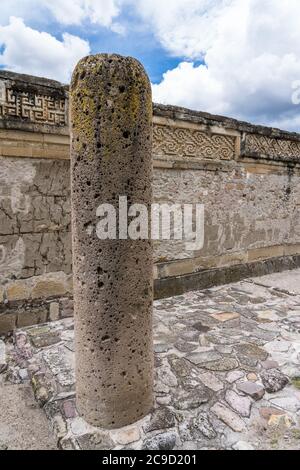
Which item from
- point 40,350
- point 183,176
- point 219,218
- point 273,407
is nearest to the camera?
point 273,407

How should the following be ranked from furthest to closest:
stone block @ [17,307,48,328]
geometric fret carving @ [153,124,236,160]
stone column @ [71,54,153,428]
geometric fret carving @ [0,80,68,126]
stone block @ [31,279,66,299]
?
geometric fret carving @ [153,124,236,160] < stone block @ [31,279,66,299] < stone block @ [17,307,48,328] < geometric fret carving @ [0,80,68,126] < stone column @ [71,54,153,428]

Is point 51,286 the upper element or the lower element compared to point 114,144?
lower

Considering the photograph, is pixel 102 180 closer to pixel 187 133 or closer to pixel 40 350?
pixel 40 350

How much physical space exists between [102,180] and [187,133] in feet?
9.68

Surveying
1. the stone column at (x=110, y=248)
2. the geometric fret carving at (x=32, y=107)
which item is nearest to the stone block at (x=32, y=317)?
the stone column at (x=110, y=248)

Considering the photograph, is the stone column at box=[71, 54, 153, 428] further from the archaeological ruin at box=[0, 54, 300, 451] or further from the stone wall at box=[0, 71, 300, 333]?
the stone wall at box=[0, 71, 300, 333]

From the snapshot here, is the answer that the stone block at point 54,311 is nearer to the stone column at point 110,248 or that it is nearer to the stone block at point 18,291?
the stone block at point 18,291

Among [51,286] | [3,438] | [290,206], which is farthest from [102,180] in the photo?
[290,206]

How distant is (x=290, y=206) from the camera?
19.8ft

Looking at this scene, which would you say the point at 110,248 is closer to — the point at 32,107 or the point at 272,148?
the point at 32,107

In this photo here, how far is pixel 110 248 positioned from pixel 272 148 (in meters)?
4.77

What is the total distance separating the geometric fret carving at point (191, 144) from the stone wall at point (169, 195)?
0.01 meters

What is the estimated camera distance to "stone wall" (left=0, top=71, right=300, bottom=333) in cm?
314

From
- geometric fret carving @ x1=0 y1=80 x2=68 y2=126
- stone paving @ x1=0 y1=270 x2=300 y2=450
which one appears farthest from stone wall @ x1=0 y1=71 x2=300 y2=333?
stone paving @ x1=0 y1=270 x2=300 y2=450
